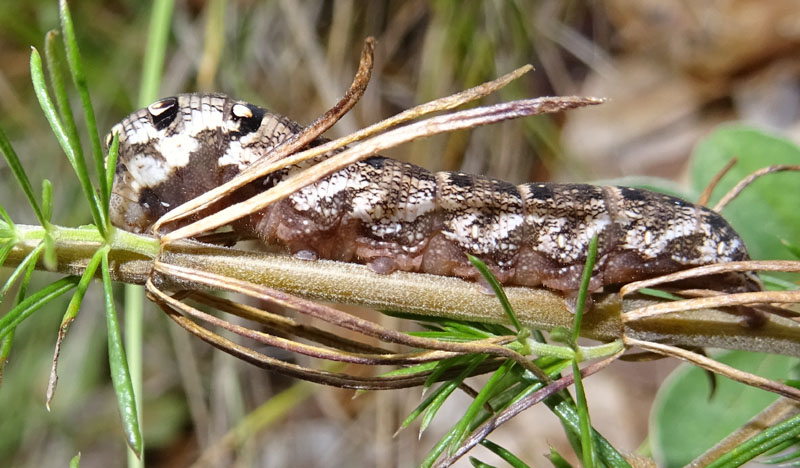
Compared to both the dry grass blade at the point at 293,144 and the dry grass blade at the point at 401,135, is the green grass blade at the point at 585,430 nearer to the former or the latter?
the dry grass blade at the point at 401,135

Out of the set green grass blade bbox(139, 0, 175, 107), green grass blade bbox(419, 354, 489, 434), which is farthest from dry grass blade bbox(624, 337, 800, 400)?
green grass blade bbox(139, 0, 175, 107)

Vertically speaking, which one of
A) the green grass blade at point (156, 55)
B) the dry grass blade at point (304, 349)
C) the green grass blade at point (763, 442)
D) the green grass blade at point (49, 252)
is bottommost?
the green grass blade at point (763, 442)

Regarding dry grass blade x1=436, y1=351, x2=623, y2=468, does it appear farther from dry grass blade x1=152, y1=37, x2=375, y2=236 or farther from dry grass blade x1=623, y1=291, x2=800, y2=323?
dry grass blade x1=152, y1=37, x2=375, y2=236

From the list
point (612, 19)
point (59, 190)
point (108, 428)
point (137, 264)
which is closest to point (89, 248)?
point (137, 264)

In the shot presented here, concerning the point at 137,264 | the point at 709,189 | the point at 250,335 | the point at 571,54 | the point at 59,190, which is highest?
the point at 571,54

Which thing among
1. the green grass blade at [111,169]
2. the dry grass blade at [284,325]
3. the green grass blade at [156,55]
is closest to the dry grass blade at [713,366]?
the dry grass blade at [284,325]

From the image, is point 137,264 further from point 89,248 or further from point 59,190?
point 59,190

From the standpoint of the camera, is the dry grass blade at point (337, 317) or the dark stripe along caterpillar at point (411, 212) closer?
the dry grass blade at point (337, 317)
